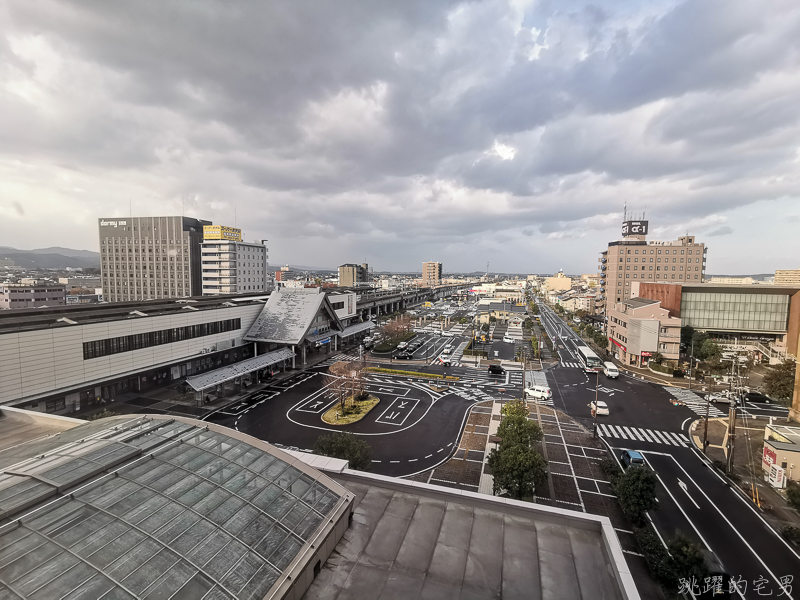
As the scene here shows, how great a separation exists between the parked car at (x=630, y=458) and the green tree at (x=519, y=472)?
31.7ft

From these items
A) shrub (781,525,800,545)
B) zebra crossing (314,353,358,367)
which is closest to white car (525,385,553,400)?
shrub (781,525,800,545)

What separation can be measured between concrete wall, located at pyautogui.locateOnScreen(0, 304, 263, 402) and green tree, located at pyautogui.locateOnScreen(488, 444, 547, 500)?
3091 centimetres

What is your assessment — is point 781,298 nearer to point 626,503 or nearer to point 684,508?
point 684,508

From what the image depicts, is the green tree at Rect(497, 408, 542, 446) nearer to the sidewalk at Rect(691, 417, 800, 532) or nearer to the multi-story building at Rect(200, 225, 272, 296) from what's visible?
the sidewalk at Rect(691, 417, 800, 532)

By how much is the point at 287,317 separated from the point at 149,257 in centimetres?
7767

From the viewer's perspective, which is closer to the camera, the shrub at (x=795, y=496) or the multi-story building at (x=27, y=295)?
the shrub at (x=795, y=496)

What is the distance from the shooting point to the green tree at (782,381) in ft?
110

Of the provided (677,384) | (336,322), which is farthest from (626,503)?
(336,322)

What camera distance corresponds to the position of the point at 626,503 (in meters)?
17.9

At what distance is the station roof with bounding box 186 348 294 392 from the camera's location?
3243cm

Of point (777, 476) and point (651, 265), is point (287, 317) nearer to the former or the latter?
point (777, 476)

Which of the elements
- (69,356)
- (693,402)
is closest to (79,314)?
(69,356)

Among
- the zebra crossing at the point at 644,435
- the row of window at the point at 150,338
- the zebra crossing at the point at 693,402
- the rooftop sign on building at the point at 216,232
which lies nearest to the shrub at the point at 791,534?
the zebra crossing at the point at 644,435

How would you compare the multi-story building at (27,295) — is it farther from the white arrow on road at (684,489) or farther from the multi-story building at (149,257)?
the white arrow on road at (684,489)
